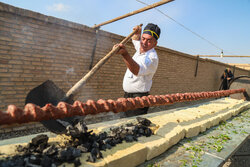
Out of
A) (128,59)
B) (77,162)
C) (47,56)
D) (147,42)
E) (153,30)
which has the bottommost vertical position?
(77,162)

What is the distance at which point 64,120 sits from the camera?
1679mm

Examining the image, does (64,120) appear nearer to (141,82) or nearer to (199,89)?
(141,82)

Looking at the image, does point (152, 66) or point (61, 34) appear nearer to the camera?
point (152, 66)

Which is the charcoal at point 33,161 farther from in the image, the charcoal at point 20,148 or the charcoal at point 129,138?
the charcoal at point 129,138

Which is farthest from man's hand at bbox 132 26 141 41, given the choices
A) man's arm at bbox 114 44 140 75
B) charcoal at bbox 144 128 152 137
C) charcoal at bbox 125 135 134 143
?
charcoal at bbox 125 135 134 143

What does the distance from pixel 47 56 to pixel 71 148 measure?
386 centimetres

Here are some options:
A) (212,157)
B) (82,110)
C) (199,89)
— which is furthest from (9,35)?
(199,89)

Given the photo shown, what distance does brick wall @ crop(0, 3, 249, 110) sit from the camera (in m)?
3.83

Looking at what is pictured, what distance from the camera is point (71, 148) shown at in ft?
3.99

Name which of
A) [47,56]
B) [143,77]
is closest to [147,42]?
[143,77]

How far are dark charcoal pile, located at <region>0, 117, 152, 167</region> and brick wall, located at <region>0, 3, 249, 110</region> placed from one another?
3400 millimetres

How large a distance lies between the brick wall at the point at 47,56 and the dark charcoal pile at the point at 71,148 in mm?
3400

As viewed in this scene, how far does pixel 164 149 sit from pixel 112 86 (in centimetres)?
480

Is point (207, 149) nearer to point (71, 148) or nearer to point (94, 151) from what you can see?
point (94, 151)
